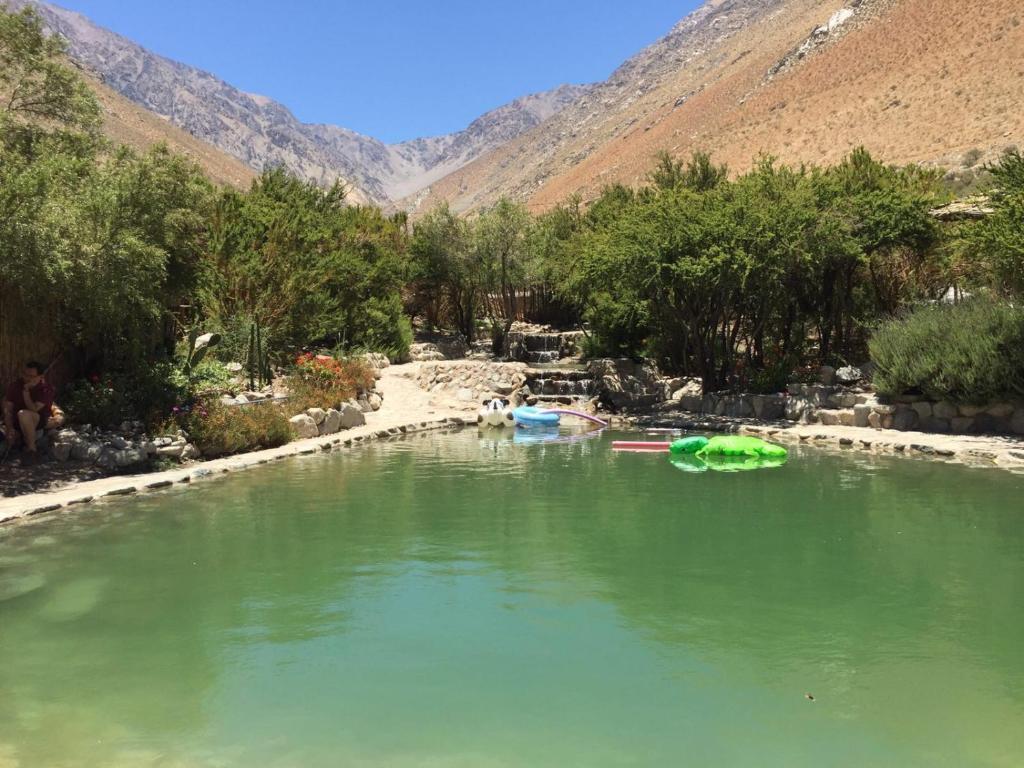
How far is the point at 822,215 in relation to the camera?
18609 millimetres

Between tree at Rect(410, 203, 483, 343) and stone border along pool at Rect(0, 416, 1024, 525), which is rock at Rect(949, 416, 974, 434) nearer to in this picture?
stone border along pool at Rect(0, 416, 1024, 525)

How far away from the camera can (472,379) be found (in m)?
24.3

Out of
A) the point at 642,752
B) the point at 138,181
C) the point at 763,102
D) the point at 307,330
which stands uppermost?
the point at 763,102

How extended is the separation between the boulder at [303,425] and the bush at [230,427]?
52cm

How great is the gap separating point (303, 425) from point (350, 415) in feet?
6.25

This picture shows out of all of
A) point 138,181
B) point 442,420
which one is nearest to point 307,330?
point 442,420

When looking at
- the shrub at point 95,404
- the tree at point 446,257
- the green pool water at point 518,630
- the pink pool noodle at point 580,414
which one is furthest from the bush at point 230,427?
the tree at point 446,257

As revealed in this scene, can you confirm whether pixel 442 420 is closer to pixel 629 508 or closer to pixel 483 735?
pixel 629 508

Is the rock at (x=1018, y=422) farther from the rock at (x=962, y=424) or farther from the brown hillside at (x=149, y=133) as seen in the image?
the brown hillside at (x=149, y=133)

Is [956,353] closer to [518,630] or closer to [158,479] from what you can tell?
[518,630]

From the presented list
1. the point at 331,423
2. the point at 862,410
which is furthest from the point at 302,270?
the point at 862,410

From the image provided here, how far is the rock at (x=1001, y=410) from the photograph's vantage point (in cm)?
1534

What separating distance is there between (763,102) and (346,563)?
3311 inches

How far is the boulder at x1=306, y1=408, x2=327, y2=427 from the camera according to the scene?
1731 cm
